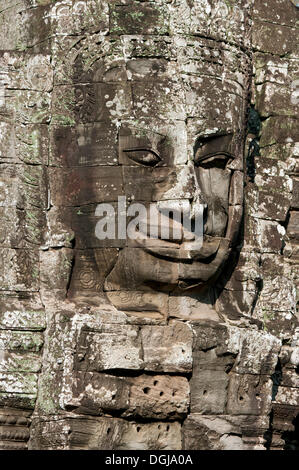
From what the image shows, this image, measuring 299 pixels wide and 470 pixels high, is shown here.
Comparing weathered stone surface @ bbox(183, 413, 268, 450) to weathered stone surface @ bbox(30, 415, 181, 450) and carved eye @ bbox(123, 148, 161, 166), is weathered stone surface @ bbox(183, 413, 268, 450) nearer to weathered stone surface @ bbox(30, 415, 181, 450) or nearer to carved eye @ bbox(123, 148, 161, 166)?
weathered stone surface @ bbox(30, 415, 181, 450)

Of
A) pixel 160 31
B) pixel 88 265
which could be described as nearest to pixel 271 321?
pixel 88 265

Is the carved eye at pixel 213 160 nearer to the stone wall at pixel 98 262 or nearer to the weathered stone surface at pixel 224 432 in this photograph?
the stone wall at pixel 98 262

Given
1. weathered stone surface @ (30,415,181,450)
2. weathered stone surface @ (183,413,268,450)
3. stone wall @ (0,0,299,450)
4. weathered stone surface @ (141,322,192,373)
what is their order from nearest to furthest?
weathered stone surface @ (30,415,181,450) < stone wall @ (0,0,299,450) < weathered stone surface @ (141,322,192,373) < weathered stone surface @ (183,413,268,450)

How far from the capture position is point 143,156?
15367 mm

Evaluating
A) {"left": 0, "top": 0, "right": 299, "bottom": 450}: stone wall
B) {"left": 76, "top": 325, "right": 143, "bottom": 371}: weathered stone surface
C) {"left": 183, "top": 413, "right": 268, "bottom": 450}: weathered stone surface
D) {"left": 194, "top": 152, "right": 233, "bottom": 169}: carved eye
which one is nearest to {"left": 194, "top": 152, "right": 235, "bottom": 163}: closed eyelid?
{"left": 194, "top": 152, "right": 233, "bottom": 169}: carved eye

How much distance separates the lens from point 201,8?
15.7 m

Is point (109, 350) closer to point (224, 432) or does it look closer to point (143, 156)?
point (224, 432)

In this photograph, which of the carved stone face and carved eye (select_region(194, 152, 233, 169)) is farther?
carved eye (select_region(194, 152, 233, 169))

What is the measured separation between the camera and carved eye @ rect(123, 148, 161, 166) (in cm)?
1537

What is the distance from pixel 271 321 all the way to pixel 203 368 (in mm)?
1390

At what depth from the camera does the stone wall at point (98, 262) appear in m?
15.2

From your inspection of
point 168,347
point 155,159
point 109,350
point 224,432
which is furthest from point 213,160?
point 224,432

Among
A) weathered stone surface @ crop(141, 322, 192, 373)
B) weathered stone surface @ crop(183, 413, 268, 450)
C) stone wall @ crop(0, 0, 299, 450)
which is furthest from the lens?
weathered stone surface @ crop(183, 413, 268, 450)

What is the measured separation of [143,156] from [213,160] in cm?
73
